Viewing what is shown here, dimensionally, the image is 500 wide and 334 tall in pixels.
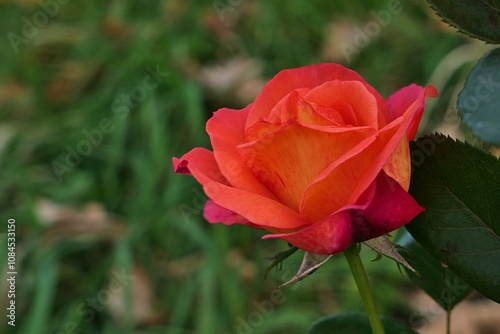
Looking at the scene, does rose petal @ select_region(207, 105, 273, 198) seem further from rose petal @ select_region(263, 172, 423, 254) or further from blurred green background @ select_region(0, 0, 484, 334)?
blurred green background @ select_region(0, 0, 484, 334)

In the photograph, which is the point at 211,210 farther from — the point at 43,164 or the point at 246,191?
the point at 43,164

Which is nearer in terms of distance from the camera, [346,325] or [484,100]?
[484,100]

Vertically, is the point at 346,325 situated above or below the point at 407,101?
below

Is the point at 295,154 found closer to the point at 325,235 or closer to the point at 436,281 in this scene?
the point at 325,235

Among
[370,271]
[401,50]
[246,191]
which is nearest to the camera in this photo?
Answer: [246,191]

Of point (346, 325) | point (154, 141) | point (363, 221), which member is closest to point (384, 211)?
point (363, 221)

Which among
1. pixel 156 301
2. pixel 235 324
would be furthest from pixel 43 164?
pixel 235 324
